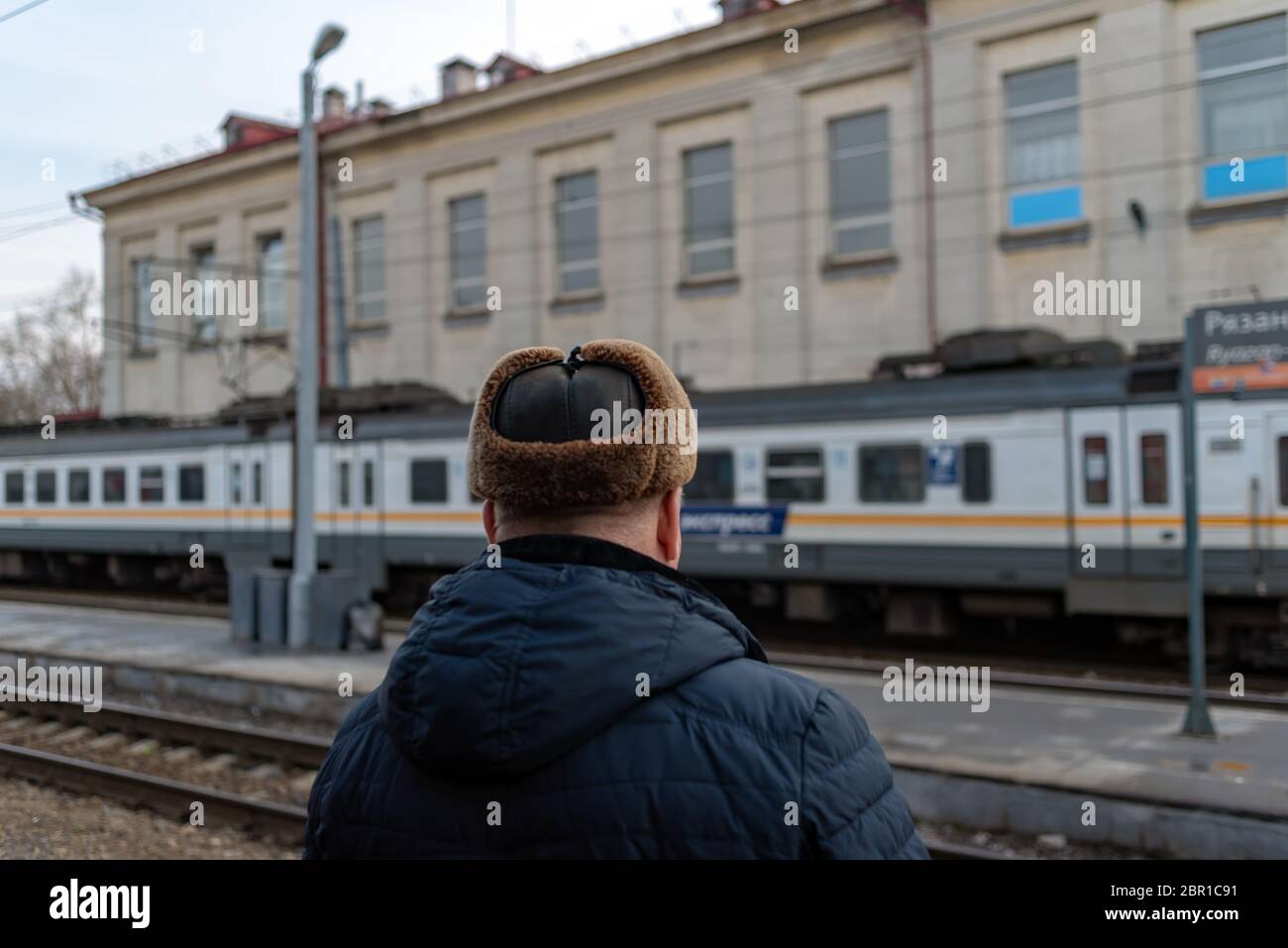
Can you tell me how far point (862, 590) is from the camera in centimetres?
1738

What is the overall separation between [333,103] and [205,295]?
25.4 ft

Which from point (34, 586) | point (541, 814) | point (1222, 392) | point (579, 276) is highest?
point (579, 276)

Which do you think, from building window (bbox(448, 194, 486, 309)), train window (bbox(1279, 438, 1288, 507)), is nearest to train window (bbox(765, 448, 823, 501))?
train window (bbox(1279, 438, 1288, 507))

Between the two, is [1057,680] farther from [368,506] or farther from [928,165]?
[368,506]

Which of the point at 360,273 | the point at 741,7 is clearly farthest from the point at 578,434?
the point at 360,273

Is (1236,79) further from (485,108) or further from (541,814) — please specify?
(541,814)

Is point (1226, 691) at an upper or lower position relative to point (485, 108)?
lower

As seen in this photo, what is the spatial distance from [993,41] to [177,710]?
18.2m

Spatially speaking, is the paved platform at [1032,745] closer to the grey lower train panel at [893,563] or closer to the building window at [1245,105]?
the grey lower train panel at [893,563]

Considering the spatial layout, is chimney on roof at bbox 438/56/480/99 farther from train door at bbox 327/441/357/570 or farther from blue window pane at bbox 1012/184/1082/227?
blue window pane at bbox 1012/184/1082/227

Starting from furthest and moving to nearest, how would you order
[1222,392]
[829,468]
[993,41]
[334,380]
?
[334,380], [993,41], [829,468], [1222,392]

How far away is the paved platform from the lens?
719 centimetres

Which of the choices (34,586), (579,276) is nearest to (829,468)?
(579,276)

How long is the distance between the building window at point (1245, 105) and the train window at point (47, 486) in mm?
24565
